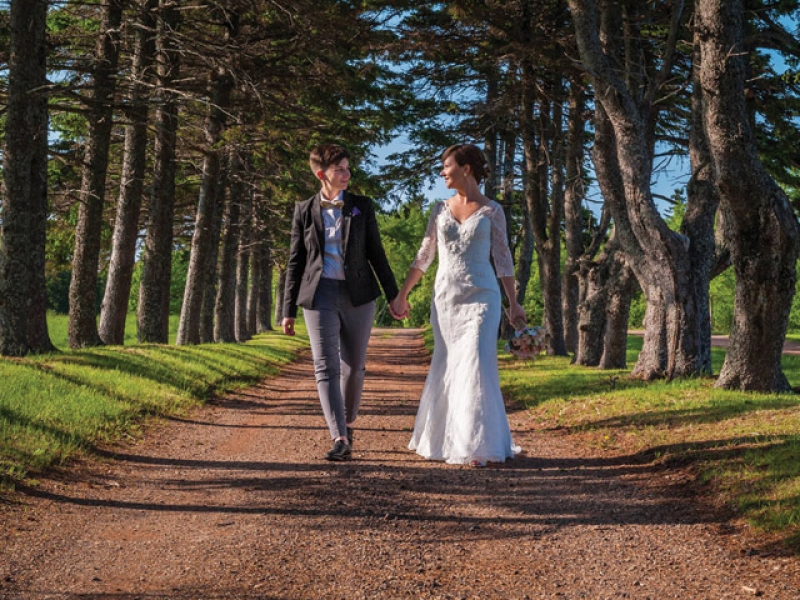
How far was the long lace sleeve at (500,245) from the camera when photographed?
7.11m

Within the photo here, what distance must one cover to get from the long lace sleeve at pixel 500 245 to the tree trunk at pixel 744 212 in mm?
3856

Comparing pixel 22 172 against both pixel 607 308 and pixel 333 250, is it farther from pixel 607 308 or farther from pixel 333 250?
pixel 607 308

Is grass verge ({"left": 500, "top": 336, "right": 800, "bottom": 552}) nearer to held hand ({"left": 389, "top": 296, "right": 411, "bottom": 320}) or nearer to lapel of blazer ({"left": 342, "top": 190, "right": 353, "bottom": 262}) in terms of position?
held hand ({"left": 389, "top": 296, "right": 411, "bottom": 320})

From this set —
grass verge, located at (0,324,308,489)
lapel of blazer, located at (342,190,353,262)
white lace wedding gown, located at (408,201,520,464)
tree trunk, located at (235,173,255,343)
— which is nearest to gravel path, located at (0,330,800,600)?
white lace wedding gown, located at (408,201,520,464)

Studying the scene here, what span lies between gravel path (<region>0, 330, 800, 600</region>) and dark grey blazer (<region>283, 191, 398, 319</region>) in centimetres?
135

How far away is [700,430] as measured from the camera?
314 inches

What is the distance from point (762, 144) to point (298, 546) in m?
15.2

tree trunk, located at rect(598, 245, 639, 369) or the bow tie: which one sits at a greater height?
the bow tie

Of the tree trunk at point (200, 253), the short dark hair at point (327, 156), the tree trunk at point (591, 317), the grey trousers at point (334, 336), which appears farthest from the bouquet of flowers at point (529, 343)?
the tree trunk at point (200, 253)

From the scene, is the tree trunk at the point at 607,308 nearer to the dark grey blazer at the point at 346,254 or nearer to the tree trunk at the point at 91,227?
the dark grey blazer at the point at 346,254

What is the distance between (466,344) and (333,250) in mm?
1287

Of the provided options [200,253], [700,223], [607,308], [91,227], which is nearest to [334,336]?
[700,223]

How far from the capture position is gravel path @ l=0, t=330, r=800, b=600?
402 cm

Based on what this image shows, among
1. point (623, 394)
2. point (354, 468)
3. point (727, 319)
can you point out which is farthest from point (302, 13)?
point (727, 319)
